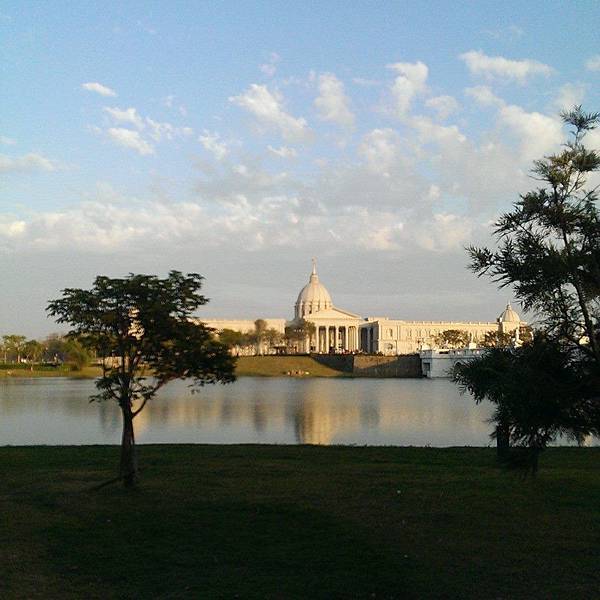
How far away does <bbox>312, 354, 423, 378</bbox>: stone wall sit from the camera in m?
102

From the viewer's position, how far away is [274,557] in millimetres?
7855

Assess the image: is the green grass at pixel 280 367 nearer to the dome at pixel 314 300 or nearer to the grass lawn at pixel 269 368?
the grass lawn at pixel 269 368

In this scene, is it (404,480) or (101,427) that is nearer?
(404,480)

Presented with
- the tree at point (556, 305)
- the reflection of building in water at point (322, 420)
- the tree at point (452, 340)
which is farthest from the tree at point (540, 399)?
the tree at point (452, 340)

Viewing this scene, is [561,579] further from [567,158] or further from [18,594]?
[18,594]

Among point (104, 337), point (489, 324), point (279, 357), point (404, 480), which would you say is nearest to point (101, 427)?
point (104, 337)

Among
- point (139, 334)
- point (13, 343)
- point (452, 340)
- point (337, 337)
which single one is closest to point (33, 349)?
point (13, 343)

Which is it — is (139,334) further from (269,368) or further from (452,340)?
(452,340)

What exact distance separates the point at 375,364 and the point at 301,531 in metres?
94.8

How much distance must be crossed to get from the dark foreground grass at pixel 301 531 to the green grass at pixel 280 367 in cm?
8003

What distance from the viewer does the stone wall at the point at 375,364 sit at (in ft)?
333

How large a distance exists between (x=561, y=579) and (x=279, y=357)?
96.5 metres

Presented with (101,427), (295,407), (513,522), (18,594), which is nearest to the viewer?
(18,594)

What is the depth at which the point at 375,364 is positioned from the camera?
4055 inches
